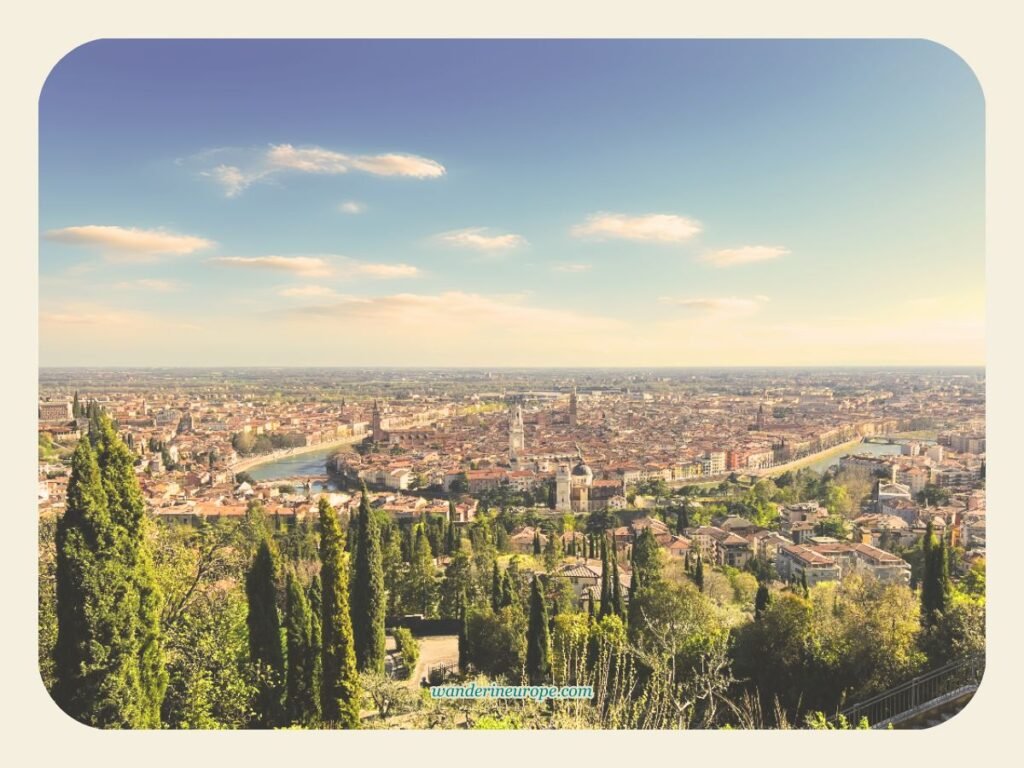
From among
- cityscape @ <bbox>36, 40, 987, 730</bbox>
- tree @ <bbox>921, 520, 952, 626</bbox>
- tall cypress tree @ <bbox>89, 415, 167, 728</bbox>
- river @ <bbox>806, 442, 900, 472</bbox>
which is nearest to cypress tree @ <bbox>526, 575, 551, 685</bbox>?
cityscape @ <bbox>36, 40, 987, 730</bbox>

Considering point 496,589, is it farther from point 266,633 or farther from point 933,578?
point 933,578

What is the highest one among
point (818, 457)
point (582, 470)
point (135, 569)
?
point (818, 457)

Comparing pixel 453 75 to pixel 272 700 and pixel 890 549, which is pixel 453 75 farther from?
pixel 890 549

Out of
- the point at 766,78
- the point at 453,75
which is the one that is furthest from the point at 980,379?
the point at 453,75

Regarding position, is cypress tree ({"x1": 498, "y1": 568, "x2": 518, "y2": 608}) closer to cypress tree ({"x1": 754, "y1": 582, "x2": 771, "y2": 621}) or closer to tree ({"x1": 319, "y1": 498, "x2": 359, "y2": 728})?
tree ({"x1": 319, "y1": 498, "x2": 359, "y2": 728})

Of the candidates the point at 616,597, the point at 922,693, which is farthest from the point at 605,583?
the point at 922,693

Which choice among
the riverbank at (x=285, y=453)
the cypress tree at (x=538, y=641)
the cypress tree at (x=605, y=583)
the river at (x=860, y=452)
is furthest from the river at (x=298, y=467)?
the river at (x=860, y=452)

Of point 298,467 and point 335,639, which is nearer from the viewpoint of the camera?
point 335,639
